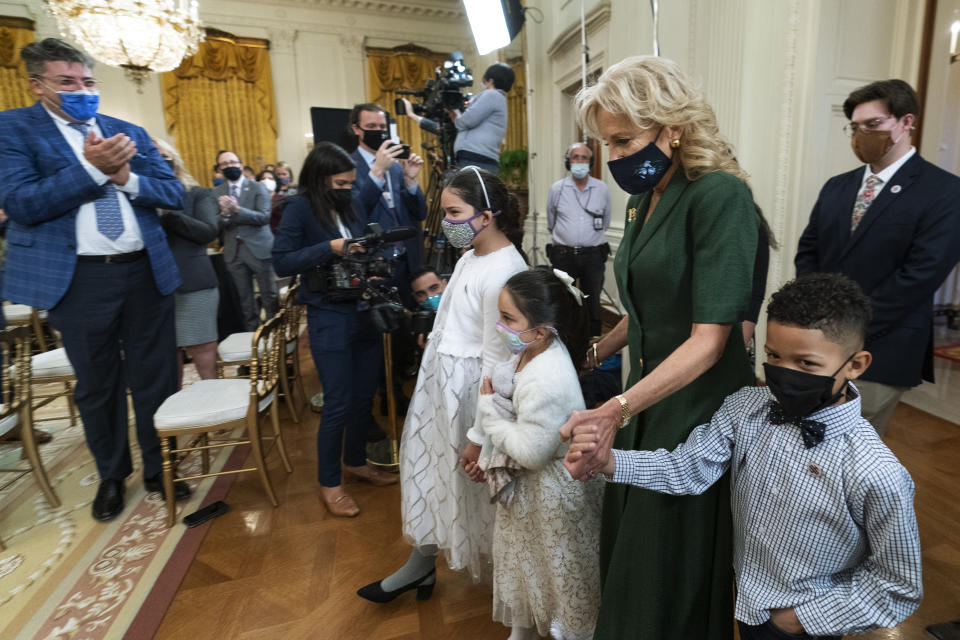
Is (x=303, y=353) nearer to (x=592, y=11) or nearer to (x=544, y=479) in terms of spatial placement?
(x=544, y=479)

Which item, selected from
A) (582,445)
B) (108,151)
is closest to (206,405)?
(108,151)

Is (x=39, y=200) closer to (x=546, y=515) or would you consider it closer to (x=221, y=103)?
(x=546, y=515)

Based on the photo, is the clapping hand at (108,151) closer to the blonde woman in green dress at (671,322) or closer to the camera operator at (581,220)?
the blonde woman in green dress at (671,322)

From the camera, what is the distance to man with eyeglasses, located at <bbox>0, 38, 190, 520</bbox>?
1.94 metres

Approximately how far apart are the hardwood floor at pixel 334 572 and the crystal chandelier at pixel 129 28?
5346mm

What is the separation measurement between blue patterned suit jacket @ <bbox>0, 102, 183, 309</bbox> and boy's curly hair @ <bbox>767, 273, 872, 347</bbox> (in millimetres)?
2316

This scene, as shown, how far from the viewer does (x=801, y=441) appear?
0.95 m

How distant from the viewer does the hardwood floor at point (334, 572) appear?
1.69 metres

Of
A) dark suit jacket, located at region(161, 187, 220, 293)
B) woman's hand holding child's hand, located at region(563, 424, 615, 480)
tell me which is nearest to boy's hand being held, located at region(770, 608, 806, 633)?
woman's hand holding child's hand, located at region(563, 424, 615, 480)

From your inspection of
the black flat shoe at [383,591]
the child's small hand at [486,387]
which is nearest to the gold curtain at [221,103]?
the black flat shoe at [383,591]

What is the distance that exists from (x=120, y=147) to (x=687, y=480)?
218 cm

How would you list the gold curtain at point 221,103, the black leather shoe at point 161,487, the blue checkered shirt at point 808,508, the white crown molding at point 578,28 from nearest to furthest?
the blue checkered shirt at point 808,508 < the black leather shoe at point 161,487 < the white crown molding at point 578,28 < the gold curtain at point 221,103

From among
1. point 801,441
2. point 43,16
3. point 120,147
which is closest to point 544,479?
point 801,441

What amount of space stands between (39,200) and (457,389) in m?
1.70
